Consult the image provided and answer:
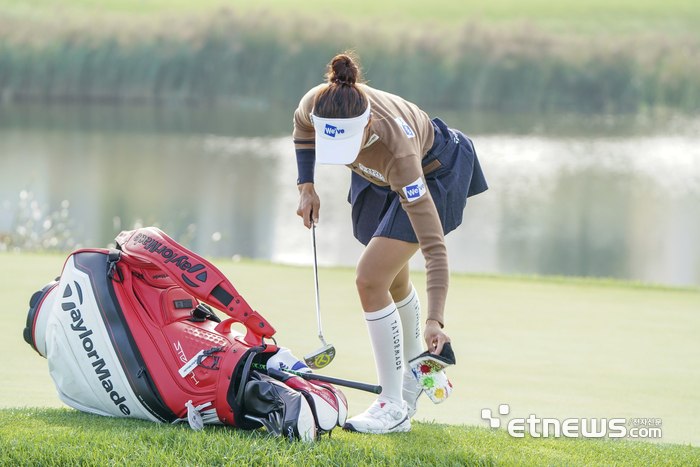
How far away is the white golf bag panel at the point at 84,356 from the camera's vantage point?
192 cm

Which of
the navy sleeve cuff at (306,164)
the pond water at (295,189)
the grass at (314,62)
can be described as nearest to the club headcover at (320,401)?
the navy sleeve cuff at (306,164)

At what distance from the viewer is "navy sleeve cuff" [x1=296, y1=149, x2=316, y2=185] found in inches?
95.0

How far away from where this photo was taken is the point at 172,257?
1.96m

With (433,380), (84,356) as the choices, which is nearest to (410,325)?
(433,380)

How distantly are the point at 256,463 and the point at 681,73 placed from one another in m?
19.7

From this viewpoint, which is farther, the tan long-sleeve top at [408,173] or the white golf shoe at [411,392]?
the white golf shoe at [411,392]

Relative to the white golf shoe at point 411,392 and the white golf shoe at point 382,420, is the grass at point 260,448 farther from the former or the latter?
the white golf shoe at point 411,392

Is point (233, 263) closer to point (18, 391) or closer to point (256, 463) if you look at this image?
point (18, 391)

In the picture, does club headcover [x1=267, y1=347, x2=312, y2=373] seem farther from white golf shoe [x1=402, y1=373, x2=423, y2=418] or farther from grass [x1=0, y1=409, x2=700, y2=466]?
white golf shoe [x1=402, y1=373, x2=423, y2=418]

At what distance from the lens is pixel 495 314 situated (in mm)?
3584

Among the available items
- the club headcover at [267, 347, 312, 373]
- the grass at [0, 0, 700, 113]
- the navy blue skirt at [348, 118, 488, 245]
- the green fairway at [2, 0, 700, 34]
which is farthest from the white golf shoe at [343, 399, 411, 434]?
the green fairway at [2, 0, 700, 34]

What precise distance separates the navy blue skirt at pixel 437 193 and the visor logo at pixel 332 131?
0.35m

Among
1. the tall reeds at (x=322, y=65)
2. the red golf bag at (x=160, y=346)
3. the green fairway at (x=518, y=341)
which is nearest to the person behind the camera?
the red golf bag at (x=160, y=346)

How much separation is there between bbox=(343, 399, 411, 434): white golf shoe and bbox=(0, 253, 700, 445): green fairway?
250mm
